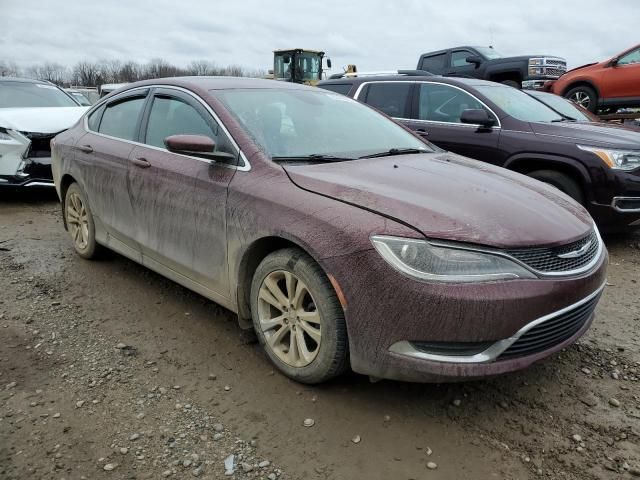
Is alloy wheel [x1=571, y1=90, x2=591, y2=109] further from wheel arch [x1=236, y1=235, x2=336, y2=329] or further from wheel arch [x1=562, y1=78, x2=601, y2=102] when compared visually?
wheel arch [x1=236, y1=235, x2=336, y2=329]

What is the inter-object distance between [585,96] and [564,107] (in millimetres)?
5081

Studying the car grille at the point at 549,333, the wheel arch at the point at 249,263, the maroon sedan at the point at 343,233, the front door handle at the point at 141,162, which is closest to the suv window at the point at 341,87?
the maroon sedan at the point at 343,233

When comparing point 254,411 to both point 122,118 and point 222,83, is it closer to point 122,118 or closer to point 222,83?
point 222,83

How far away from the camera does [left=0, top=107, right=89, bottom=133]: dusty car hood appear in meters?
6.70

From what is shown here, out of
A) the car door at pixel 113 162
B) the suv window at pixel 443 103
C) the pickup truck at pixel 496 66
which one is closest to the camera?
the car door at pixel 113 162

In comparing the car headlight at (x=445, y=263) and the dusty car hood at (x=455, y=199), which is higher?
the dusty car hood at (x=455, y=199)

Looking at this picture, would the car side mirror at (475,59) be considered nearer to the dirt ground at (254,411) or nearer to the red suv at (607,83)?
the red suv at (607,83)

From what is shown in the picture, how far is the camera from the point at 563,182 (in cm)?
526

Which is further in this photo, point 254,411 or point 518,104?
point 518,104

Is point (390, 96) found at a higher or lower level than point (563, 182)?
higher

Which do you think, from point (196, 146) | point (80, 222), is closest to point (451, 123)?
point (196, 146)

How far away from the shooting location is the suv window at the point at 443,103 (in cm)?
611

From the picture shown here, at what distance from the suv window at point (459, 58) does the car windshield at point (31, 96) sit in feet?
34.4

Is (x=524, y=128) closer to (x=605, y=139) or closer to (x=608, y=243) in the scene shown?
(x=605, y=139)
